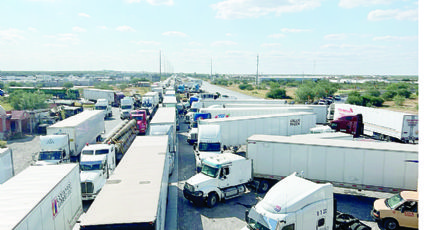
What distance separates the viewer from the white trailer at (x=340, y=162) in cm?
1434

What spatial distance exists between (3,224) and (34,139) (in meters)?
26.4

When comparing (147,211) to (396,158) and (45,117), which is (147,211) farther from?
(45,117)

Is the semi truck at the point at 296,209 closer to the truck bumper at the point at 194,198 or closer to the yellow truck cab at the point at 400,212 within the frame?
the yellow truck cab at the point at 400,212

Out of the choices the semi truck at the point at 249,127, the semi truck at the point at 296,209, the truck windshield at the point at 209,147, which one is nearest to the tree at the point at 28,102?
the semi truck at the point at 249,127

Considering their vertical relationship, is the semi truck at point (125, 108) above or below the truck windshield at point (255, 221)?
above

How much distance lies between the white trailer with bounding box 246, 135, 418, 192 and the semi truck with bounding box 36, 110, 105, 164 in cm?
1284

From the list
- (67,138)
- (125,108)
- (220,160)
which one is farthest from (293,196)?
(125,108)

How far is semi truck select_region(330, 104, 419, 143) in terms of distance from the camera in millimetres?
25953

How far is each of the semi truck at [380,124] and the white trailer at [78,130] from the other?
25765 mm

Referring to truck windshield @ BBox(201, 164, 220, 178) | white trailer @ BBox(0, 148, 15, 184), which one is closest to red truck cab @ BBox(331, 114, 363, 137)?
truck windshield @ BBox(201, 164, 220, 178)

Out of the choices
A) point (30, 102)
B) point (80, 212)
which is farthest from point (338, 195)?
point (30, 102)

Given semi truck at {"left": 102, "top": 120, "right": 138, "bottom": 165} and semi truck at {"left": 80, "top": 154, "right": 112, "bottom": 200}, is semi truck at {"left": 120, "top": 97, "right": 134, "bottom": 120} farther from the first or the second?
semi truck at {"left": 80, "top": 154, "right": 112, "bottom": 200}

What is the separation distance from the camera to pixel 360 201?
1559 cm

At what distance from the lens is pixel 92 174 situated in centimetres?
1537
